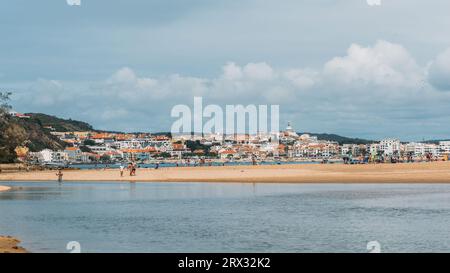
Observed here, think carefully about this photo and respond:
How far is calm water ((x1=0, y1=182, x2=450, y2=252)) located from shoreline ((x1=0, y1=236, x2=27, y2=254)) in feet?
1.75

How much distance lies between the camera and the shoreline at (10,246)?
A: 1827 cm

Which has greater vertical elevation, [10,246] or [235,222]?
[10,246]

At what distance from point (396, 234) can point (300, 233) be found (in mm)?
3503

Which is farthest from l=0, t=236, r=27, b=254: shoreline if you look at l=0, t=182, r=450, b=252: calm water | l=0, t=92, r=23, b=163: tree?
l=0, t=92, r=23, b=163: tree

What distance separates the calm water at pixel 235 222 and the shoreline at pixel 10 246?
0.53 m

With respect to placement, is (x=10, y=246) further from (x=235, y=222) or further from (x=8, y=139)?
(x=8, y=139)

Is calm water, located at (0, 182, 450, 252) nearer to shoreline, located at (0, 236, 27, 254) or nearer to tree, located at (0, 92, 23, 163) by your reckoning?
shoreline, located at (0, 236, 27, 254)

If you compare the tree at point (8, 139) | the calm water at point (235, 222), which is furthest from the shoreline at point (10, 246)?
the tree at point (8, 139)

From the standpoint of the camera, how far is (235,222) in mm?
27766

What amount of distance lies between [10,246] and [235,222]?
35.7 ft

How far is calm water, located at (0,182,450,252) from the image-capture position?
21.2 metres

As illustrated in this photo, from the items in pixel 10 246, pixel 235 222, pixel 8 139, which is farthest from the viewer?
pixel 8 139

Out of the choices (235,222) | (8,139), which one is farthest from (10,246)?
(8,139)
